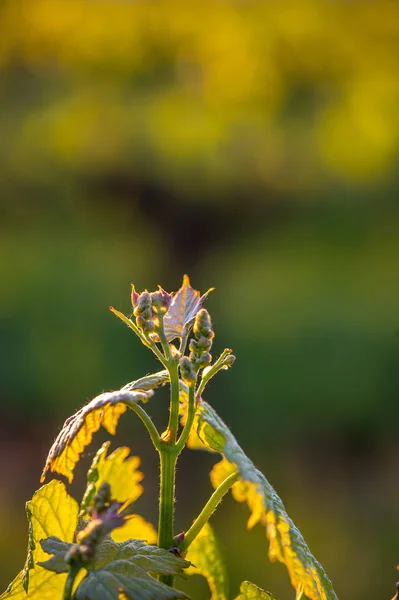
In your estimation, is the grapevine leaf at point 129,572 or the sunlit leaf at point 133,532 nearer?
the grapevine leaf at point 129,572

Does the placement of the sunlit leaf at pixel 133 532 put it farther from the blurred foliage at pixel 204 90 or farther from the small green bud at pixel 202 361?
the blurred foliage at pixel 204 90

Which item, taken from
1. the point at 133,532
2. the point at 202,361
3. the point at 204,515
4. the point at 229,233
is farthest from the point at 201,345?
the point at 229,233

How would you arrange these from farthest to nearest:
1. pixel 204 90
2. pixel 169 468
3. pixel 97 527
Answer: pixel 204 90 → pixel 169 468 → pixel 97 527

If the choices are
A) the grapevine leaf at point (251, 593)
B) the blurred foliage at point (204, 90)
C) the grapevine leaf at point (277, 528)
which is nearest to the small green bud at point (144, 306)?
A: the grapevine leaf at point (277, 528)

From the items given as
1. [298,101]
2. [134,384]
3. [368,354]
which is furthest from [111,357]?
[134,384]

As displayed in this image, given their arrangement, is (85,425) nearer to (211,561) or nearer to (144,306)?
(144,306)

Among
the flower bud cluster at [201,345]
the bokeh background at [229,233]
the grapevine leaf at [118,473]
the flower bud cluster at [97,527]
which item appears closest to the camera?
the flower bud cluster at [97,527]

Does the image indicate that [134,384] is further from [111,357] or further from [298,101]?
[298,101]

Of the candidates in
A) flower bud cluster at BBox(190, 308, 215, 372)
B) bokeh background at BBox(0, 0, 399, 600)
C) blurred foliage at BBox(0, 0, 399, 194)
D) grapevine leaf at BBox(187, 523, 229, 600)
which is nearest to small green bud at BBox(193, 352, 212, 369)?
flower bud cluster at BBox(190, 308, 215, 372)
